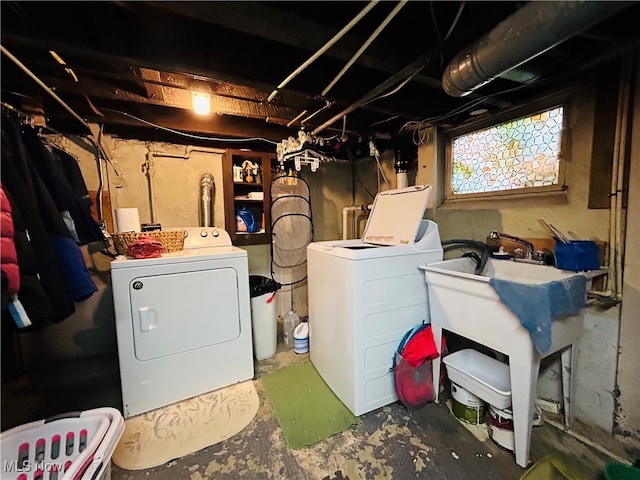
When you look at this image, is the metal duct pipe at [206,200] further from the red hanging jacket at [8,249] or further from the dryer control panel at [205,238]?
the red hanging jacket at [8,249]

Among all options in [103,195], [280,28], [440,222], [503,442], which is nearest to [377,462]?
[503,442]

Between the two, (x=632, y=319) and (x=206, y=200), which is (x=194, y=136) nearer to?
(x=206, y=200)

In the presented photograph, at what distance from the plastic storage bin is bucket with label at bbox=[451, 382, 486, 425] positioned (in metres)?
0.08

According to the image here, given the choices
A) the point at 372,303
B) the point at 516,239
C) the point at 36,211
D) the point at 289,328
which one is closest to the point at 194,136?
the point at 36,211

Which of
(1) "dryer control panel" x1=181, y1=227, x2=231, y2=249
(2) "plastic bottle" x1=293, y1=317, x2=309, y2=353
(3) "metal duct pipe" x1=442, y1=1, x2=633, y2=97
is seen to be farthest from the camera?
(2) "plastic bottle" x1=293, y1=317, x2=309, y2=353

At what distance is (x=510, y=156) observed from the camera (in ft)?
6.32

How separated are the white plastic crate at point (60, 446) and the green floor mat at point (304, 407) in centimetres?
91

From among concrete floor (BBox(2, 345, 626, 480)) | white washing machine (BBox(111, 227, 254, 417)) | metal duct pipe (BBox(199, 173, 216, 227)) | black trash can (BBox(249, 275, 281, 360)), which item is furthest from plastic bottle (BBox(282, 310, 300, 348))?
metal duct pipe (BBox(199, 173, 216, 227))

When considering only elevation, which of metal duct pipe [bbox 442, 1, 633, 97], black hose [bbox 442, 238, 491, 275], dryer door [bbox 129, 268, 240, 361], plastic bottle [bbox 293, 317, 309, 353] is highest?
metal duct pipe [bbox 442, 1, 633, 97]

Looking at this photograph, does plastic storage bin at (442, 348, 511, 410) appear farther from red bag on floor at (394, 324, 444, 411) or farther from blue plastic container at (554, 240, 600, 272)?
blue plastic container at (554, 240, 600, 272)

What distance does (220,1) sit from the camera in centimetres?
106

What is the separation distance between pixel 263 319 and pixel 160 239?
1.11 m

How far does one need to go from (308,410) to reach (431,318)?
3.45 ft

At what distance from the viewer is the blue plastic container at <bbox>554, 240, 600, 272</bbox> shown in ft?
4.61
